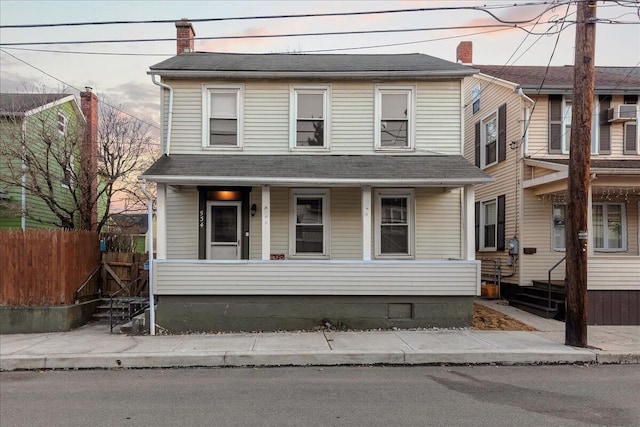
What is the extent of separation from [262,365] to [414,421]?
10.2 feet

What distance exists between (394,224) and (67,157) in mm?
9945

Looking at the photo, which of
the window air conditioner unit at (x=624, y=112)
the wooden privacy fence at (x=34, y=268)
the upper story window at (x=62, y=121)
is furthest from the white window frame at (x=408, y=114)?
the upper story window at (x=62, y=121)

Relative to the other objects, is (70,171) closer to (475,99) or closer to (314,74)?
(314,74)

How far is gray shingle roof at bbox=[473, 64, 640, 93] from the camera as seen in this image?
12.2 meters

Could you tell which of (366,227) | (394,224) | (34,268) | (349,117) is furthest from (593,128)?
(34,268)

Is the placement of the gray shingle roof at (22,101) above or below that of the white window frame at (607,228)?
above

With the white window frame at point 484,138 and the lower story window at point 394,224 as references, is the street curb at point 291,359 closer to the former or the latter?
the lower story window at point 394,224

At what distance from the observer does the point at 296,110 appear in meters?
10.8

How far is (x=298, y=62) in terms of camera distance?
1190cm

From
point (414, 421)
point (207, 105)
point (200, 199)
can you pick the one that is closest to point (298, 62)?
point (207, 105)

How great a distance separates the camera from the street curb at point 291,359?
7016 mm

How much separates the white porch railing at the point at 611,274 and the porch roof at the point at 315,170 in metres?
3.42

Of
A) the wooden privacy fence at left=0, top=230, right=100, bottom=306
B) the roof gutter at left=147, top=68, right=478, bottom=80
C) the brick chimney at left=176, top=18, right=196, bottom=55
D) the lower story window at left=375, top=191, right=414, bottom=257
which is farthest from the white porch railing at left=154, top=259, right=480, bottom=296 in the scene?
the brick chimney at left=176, top=18, right=196, bottom=55

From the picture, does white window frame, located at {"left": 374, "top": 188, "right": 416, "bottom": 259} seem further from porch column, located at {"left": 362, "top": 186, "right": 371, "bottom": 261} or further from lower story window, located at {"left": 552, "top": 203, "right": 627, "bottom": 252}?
lower story window, located at {"left": 552, "top": 203, "right": 627, "bottom": 252}
